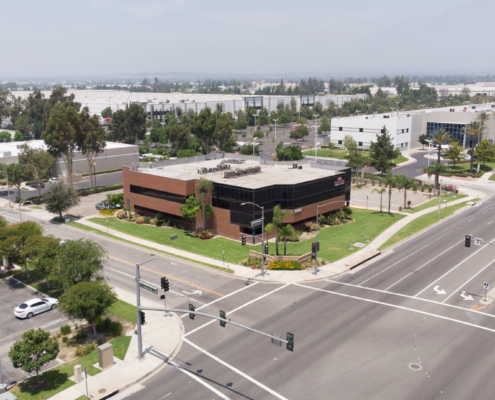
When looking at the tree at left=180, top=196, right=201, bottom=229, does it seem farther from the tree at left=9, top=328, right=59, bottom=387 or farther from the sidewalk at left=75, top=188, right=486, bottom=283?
the tree at left=9, top=328, right=59, bottom=387

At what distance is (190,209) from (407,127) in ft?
295

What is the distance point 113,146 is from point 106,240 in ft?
193

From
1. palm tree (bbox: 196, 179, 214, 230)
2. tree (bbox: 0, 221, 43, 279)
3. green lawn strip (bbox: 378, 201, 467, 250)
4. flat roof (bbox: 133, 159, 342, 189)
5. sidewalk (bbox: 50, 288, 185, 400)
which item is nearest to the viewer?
sidewalk (bbox: 50, 288, 185, 400)

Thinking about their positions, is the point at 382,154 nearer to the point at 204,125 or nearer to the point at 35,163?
the point at 204,125

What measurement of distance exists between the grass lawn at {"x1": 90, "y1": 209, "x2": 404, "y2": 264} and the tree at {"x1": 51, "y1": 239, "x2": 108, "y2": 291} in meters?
16.9

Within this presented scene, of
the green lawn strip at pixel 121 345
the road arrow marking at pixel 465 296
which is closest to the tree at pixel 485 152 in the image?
the road arrow marking at pixel 465 296

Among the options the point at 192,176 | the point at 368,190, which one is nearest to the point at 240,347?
the point at 192,176

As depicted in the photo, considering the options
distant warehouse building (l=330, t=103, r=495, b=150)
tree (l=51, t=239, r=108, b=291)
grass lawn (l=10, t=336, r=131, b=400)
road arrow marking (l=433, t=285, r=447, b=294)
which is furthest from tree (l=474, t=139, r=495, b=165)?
grass lawn (l=10, t=336, r=131, b=400)

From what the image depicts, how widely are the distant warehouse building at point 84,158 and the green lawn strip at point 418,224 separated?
219ft

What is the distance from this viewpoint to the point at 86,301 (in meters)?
32.0

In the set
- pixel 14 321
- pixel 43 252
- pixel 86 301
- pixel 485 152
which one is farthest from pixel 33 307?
pixel 485 152

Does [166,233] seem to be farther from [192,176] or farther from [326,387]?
[326,387]

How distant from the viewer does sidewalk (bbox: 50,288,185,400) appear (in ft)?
88.8

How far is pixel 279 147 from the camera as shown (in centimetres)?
11694
